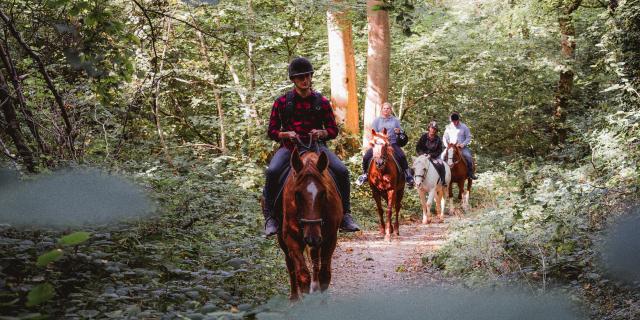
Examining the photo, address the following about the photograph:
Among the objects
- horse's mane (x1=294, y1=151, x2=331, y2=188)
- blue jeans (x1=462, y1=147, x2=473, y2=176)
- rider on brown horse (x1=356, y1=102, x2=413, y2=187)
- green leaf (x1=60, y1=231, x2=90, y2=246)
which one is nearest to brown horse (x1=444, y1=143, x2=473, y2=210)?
blue jeans (x1=462, y1=147, x2=473, y2=176)

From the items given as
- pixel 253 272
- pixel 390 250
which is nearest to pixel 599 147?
pixel 390 250

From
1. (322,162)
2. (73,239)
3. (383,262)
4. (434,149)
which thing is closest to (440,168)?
(434,149)

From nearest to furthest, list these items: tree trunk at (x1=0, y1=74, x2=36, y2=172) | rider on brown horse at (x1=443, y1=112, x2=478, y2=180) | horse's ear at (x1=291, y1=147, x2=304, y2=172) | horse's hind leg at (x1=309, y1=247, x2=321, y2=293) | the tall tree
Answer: horse's ear at (x1=291, y1=147, x2=304, y2=172) → horse's hind leg at (x1=309, y1=247, x2=321, y2=293) → tree trunk at (x1=0, y1=74, x2=36, y2=172) → rider on brown horse at (x1=443, y1=112, x2=478, y2=180) → the tall tree

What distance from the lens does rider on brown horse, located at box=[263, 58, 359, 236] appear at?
272 inches

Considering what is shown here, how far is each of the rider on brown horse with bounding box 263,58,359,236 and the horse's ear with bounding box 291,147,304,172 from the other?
0.58 meters

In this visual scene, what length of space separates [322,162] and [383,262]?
5.08 metres

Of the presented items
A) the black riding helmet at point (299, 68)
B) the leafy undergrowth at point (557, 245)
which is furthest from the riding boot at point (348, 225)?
the black riding helmet at point (299, 68)

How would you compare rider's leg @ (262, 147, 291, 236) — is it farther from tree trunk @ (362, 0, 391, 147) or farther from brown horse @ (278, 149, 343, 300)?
tree trunk @ (362, 0, 391, 147)

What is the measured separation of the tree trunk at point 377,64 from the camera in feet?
59.7

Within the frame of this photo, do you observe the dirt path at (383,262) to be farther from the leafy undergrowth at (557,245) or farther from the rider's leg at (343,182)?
the rider's leg at (343,182)

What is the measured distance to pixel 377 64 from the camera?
732 inches

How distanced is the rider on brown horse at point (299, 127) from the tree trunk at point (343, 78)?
12208 millimetres

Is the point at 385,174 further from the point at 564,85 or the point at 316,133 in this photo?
the point at 564,85

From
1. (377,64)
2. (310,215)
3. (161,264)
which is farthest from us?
(377,64)
